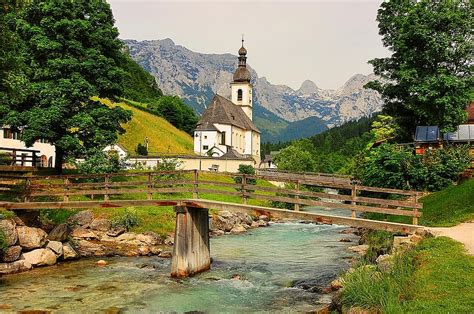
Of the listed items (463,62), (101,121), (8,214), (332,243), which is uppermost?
(463,62)

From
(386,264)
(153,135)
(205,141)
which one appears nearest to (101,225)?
(386,264)

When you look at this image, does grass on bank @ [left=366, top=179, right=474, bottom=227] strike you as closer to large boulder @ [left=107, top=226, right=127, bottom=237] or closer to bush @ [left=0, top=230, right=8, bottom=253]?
large boulder @ [left=107, top=226, right=127, bottom=237]

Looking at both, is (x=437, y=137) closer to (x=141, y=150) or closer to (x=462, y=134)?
(x=462, y=134)

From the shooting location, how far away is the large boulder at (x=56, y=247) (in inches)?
870

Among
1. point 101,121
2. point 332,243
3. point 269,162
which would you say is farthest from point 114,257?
point 269,162

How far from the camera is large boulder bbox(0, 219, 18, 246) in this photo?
66.1 ft

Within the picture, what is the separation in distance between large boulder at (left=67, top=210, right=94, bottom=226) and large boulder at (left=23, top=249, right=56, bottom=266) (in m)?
6.18

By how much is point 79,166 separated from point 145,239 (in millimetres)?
8694

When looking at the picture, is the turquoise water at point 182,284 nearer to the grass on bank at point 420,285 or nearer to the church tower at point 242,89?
the grass on bank at point 420,285

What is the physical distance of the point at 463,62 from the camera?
31.9 metres

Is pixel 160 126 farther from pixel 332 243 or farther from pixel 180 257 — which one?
pixel 180 257

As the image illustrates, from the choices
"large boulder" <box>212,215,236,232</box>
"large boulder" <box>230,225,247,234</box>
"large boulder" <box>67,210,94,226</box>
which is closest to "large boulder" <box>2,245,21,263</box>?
"large boulder" <box>67,210,94,226</box>

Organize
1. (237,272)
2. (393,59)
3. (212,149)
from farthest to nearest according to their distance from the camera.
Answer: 1. (212,149)
2. (393,59)
3. (237,272)

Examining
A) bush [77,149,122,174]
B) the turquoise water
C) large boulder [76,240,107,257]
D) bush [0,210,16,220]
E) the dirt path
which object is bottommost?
the turquoise water
